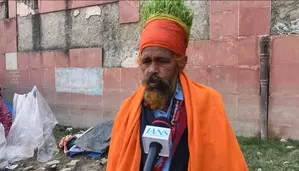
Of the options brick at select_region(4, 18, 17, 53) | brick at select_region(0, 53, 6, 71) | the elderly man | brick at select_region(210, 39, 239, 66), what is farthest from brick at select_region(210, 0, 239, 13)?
brick at select_region(0, 53, 6, 71)

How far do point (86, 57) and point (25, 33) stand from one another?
1.86 meters

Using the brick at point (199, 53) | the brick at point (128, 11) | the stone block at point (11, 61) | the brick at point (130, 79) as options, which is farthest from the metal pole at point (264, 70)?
the stone block at point (11, 61)

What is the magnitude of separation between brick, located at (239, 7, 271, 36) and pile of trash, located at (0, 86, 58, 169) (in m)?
3.35

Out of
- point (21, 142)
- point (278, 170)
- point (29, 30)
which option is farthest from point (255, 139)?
point (29, 30)

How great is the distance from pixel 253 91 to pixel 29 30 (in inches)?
189

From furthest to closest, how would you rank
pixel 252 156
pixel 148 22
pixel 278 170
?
pixel 252 156 < pixel 278 170 < pixel 148 22

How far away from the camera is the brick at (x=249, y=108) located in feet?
14.3

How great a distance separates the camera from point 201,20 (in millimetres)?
4777

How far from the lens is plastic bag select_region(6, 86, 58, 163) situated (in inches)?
205

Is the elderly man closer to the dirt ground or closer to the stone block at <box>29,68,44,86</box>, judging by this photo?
the dirt ground

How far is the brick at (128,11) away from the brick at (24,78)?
8.76 ft

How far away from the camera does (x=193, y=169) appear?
1660 mm

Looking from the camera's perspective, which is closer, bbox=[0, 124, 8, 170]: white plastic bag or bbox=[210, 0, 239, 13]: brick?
bbox=[210, 0, 239, 13]: brick

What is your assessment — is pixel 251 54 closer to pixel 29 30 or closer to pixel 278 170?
pixel 278 170
